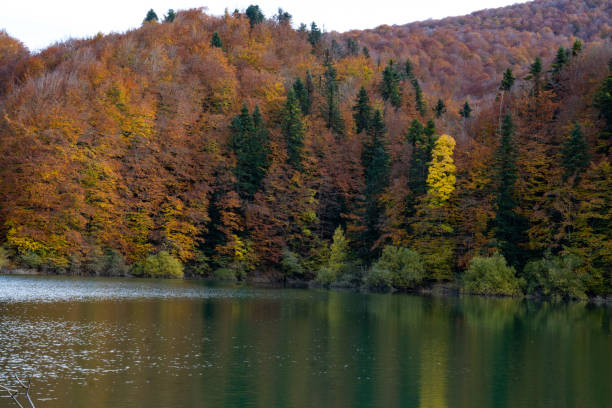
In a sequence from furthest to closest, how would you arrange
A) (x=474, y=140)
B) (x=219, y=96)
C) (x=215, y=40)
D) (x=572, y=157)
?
(x=215, y=40) < (x=219, y=96) < (x=474, y=140) < (x=572, y=157)

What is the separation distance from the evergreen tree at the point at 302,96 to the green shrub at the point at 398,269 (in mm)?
31233

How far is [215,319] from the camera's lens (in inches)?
1351

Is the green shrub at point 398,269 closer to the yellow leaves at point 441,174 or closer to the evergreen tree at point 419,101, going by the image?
the yellow leaves at point 441,174

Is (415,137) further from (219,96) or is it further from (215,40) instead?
(215,40)

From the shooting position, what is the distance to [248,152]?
251ft

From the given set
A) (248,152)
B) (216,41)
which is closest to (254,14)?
(216,41)

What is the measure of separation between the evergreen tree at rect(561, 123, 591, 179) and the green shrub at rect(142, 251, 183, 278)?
4263 centimetres

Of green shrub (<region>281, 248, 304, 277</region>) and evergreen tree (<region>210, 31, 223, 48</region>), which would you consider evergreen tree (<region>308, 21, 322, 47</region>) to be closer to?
evergreen tree (<region>210, 31, 223, 48</region>)

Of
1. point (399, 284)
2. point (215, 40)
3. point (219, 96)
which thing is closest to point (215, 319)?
point (399, 284)

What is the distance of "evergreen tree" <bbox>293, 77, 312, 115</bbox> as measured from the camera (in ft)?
277

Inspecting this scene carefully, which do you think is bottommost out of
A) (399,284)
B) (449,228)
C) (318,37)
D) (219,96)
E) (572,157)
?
(399,284)

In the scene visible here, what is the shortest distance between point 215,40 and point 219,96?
20.1 m

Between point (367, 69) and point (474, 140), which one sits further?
point (367, 69)

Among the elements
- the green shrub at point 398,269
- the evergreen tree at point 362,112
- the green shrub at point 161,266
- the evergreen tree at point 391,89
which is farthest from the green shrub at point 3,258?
the evergreen tree at point 391,89
